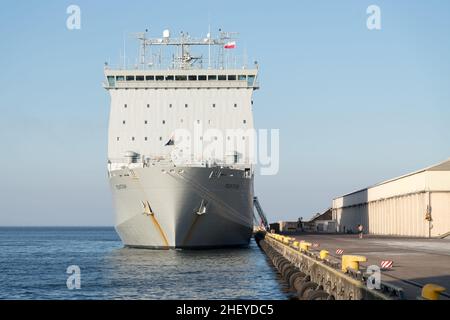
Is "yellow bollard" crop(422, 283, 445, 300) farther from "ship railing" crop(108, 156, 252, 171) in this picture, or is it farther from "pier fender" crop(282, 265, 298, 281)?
"ship railing" crop(108, 156, 252, 171)

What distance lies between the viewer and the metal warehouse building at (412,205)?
51.9m

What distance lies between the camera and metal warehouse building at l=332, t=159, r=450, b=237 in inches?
2042

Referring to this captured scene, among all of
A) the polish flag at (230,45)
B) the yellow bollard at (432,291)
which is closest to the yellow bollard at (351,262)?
the yellow bollard at (432,291)

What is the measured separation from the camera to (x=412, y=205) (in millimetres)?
56125

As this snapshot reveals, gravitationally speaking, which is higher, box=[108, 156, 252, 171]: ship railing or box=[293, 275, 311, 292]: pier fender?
box=[108, 156, 252, 171]: ship railing

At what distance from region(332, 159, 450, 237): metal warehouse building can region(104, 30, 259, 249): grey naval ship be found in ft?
43.3

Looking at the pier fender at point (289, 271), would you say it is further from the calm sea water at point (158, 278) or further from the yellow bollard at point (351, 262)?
the yellow bollard at point (351, 262)

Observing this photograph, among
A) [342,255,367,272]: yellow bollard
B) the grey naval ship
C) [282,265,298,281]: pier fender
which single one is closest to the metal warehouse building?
the grey naval ship

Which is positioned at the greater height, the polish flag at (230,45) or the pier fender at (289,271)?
the polish flag at (230,45)

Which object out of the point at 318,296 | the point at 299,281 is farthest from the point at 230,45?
the point at 318,296

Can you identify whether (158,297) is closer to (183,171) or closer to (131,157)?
(183,171)

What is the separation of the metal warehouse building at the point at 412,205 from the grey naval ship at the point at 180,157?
1321 centimetres
